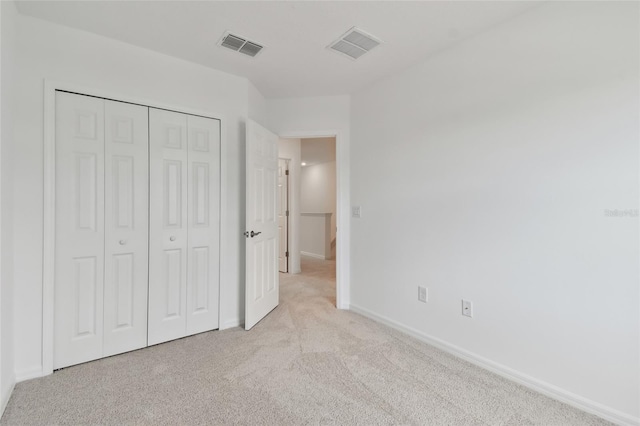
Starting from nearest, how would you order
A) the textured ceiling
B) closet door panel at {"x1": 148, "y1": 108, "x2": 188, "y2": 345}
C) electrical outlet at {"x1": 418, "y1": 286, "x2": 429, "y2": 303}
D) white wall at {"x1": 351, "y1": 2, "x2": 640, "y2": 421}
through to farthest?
white wall at {"x1": 351, "y1": 2, "x2": 640, "y2": 421} → the textured ceiling → closet door panel at {"x1": 148, "y1": 108, "x2": 188, "y2": 345} → electrical outlet at {"x1": 418, "y1": 286, "x2": 429, "y2": 303}

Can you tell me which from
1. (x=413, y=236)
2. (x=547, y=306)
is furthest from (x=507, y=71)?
(x=547, y=306)

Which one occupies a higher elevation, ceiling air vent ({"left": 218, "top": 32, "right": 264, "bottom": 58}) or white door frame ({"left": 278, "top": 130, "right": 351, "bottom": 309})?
ceiling air vent ({"left": 218, "top": 32, "right": 264, "bottom": 58})

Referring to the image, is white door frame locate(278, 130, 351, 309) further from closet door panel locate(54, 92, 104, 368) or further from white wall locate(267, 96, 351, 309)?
closet door panel locate(54, 92, 104, 368)

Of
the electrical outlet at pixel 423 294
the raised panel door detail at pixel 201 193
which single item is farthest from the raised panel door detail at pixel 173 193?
the electrical outlet at pixel 423 294

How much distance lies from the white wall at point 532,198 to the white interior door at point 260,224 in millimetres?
1284

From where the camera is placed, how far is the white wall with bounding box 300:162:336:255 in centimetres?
692

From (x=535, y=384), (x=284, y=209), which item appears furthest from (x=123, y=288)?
(x=284, y=209)

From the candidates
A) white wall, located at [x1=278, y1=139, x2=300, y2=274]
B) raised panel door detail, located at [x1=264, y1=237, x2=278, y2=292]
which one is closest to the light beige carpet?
raised panel door detail, located at [x1=264, y1=237, x2=278, y2=292]

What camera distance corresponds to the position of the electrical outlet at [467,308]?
6.89 ft

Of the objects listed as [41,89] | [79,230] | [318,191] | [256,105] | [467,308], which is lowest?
[467,308]

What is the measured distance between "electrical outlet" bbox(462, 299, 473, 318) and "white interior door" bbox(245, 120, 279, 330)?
69.9 inches

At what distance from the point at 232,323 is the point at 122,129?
187 cm

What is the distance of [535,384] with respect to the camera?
1755 mm

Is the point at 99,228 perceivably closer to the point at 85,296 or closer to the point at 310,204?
the point at 85,296
